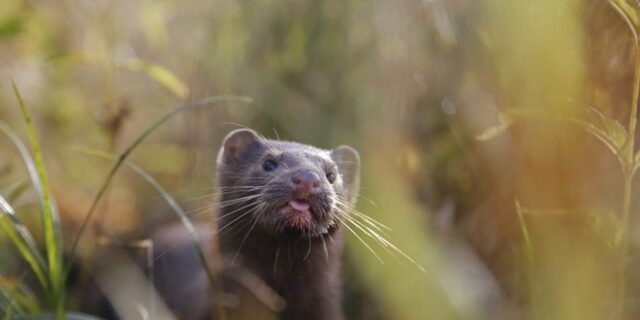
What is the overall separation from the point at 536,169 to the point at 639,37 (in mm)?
988

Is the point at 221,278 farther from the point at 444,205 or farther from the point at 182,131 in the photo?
the point at 182,131

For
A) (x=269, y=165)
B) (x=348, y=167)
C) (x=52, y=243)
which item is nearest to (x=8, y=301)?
(x=52, y=243)

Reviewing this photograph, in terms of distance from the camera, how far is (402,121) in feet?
12.9

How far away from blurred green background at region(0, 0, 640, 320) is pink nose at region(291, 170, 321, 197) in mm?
465

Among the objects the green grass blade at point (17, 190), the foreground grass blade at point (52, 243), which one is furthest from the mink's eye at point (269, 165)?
the foreground grass blade at point (52, 243)

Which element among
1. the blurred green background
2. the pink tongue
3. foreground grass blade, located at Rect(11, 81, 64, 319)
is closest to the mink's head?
the pink tongue

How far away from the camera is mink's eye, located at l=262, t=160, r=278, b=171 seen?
11.3 feet

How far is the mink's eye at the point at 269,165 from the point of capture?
136 inches

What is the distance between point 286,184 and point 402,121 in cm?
104

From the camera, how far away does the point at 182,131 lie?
5.09 metres

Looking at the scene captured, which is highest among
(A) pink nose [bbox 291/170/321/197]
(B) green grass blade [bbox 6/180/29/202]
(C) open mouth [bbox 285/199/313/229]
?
(A) pink nose [bbox 291/170/321/197]

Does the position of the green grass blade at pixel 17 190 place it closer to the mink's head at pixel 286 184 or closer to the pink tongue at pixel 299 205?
the mink's head at pixel 286 184

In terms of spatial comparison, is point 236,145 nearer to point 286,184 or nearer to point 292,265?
point 292,265

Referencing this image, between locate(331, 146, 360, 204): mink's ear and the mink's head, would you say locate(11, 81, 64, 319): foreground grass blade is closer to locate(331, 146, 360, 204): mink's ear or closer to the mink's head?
the mink's head
